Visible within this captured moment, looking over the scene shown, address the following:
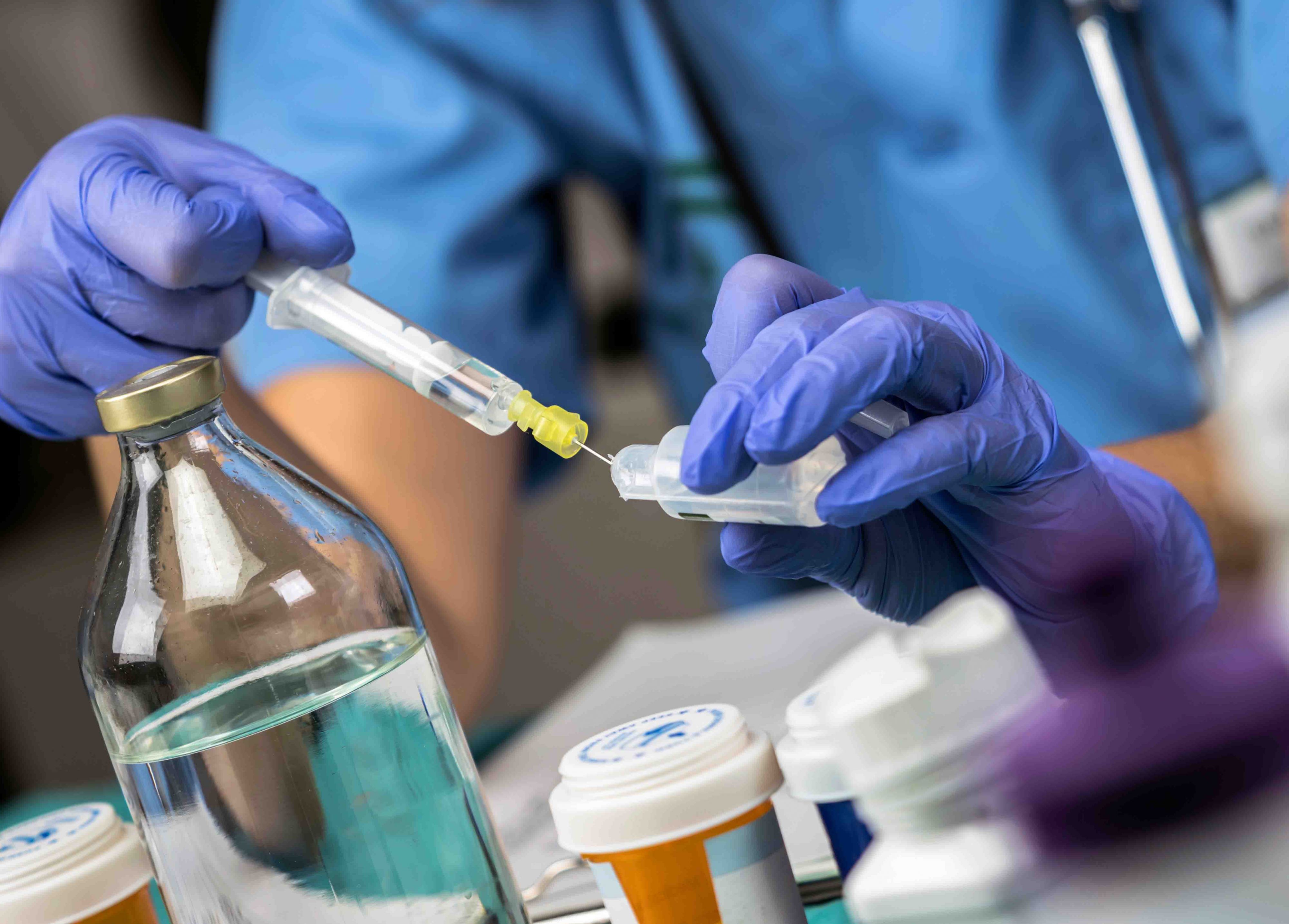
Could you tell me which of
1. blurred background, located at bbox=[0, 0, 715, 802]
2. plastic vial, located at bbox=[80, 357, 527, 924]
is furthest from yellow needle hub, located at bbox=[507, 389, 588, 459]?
blurred background, located at bbox=[0, 0, 715, 802]

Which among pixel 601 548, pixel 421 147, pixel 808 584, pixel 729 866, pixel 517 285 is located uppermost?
pixel 421 147

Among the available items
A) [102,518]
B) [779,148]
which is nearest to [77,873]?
[779,148]

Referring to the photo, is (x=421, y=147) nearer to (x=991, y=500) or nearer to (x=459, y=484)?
(x=459, y=484)

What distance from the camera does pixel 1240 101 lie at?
92 cm

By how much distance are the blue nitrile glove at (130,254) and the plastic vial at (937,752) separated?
40 centimetres

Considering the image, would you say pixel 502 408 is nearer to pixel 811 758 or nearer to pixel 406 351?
pixel 406 351

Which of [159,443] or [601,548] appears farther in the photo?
[601,548]

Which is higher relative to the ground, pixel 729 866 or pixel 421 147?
pixel 421 147

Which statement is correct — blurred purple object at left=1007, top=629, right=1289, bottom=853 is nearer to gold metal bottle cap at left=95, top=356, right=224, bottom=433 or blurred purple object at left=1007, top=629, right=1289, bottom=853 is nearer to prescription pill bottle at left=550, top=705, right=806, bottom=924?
prescription pill bottle at left=550, top=705, right=806, bottom=924

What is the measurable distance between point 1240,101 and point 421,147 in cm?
70

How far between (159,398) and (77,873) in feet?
0.64

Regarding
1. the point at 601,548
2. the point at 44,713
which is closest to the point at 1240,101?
the point at 601,548

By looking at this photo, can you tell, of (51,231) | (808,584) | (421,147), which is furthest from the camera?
(808,584)

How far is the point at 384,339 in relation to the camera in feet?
Answer: 1.80
